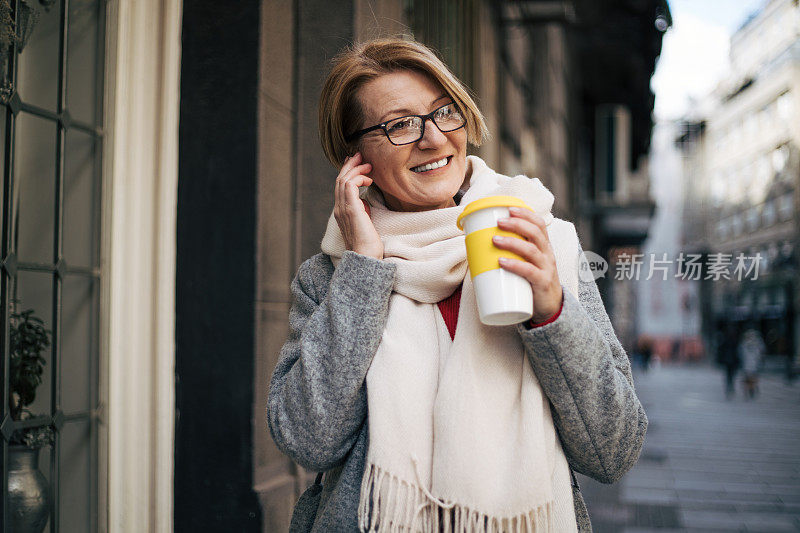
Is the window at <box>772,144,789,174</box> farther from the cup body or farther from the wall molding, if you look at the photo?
the cup body

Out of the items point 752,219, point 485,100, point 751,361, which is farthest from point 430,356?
point 751,361

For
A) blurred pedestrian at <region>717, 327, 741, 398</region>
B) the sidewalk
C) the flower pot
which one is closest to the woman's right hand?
the flower pot

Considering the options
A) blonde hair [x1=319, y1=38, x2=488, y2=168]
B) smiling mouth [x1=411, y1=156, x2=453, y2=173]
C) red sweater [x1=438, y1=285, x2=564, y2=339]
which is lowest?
red sweater [x1=438, y1=285, x2=564, y2=339]

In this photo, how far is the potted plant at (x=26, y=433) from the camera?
7.14 feet

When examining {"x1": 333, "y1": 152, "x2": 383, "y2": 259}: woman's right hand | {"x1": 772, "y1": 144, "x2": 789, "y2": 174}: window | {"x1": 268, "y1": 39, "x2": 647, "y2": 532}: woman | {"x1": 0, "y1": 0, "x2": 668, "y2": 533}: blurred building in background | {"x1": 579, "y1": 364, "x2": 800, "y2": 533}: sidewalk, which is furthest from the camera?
{"x1": 772, "y1": 144, "x2": 789, "y2": 174}: window

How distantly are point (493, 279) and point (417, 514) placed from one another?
19.6 inches

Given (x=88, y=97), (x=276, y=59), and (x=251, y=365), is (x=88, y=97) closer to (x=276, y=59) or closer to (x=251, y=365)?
(x=276, y=59)

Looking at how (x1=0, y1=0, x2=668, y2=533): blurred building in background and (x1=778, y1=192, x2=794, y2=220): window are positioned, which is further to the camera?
(x1=778, y1=192, x2=794, y2=220): window

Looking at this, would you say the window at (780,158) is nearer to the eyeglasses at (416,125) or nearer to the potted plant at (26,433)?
the eyeglasses at (416,125)

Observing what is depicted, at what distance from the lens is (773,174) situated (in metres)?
12.5

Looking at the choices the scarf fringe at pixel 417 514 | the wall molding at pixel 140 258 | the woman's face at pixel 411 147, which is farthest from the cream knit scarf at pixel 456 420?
the wall molding at pixel 140 258

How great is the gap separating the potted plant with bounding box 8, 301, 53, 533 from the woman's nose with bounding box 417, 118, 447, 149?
1.55m

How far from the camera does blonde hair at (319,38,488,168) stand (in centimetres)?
150

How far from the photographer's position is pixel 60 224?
7.98 ft
